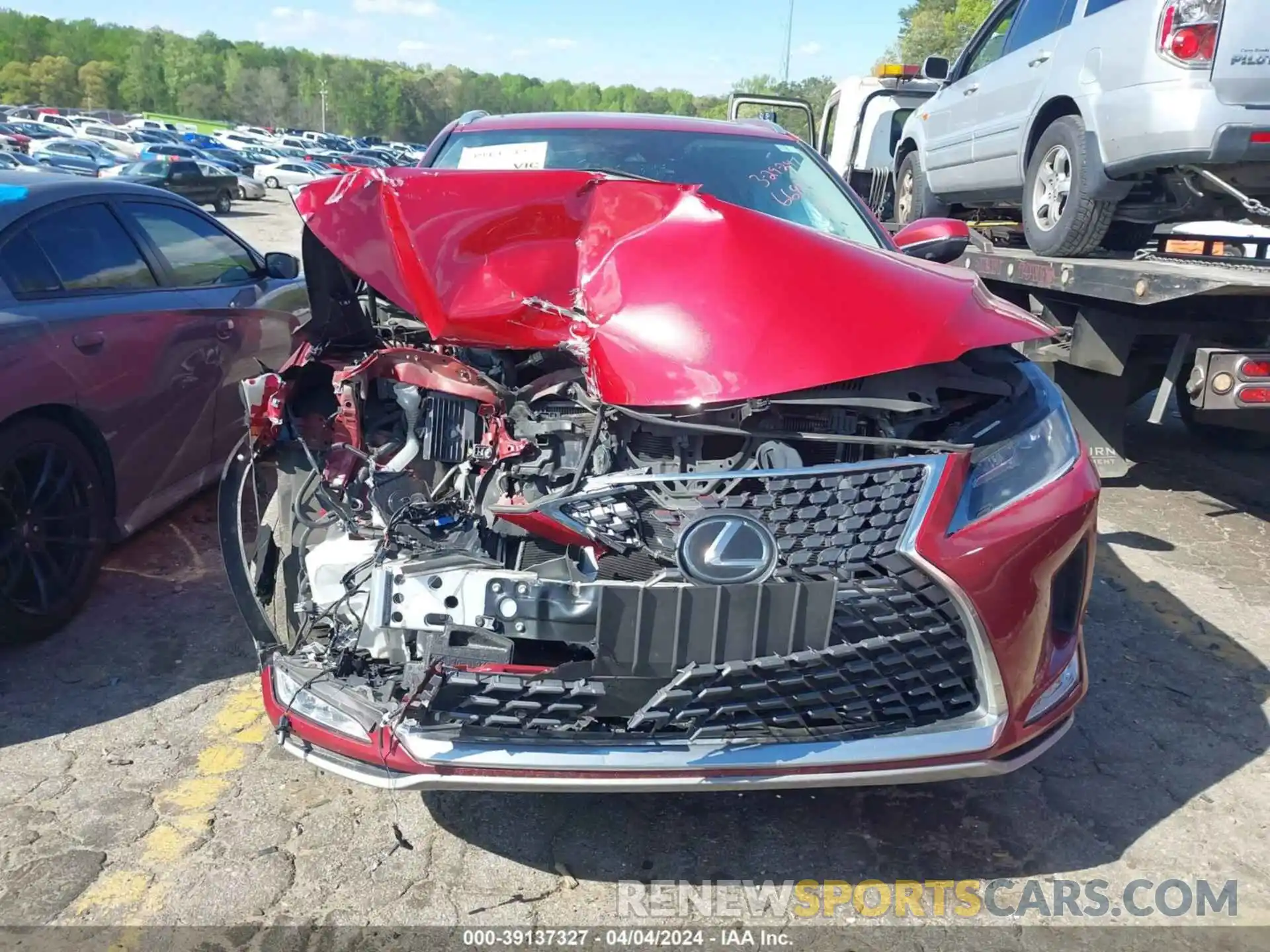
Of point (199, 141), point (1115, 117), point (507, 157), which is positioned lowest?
point (507, 157)

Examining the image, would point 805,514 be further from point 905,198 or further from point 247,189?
point 247,189

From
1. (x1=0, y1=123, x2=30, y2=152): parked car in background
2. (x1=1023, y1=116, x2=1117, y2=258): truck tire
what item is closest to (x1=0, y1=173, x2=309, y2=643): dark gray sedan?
(x1=1023, y1=116, x2=1117, y2=258): truck tire

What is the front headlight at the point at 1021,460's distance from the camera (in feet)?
7.04

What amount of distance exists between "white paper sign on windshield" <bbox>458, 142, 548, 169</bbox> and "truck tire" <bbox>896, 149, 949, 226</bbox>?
14.3ft

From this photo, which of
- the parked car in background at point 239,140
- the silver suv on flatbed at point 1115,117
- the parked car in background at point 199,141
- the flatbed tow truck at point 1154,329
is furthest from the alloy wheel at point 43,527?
the parked car in background at point 239,140

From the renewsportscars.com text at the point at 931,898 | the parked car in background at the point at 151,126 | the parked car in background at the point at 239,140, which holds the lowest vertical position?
the renewsportscars.com text at the point at 931,898

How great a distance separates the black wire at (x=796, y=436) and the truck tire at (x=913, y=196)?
568 cm

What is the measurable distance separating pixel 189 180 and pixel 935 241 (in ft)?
87.7

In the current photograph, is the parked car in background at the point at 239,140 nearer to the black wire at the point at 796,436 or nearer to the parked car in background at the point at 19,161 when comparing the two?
the parked car in background at the point at 19,161

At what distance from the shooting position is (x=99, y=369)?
3469 millimetres

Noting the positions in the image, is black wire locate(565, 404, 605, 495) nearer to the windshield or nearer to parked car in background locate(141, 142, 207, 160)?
the windshield

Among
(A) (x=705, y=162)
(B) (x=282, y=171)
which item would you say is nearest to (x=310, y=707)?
(A) (x=705, y=162)

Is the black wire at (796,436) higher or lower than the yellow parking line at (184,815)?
higher

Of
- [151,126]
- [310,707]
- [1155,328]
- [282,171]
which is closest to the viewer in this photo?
[310,707]
